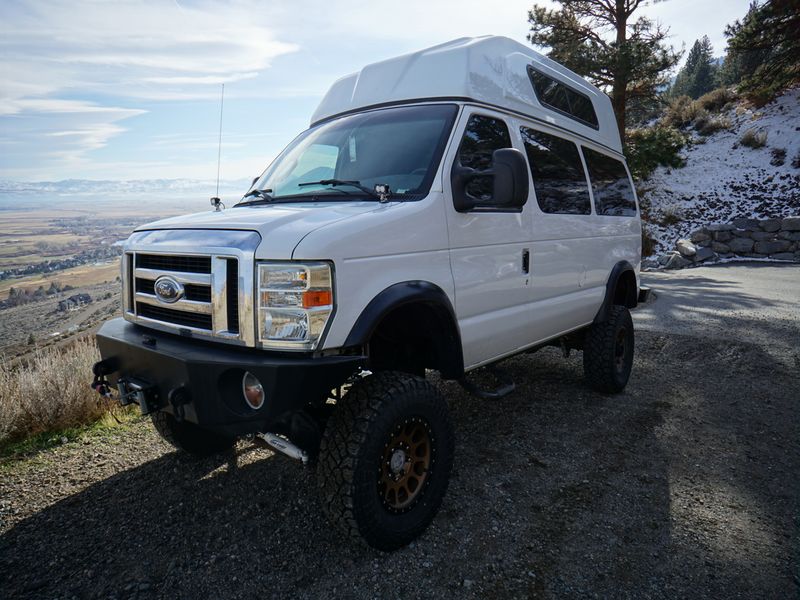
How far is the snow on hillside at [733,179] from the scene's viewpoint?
1775 cm

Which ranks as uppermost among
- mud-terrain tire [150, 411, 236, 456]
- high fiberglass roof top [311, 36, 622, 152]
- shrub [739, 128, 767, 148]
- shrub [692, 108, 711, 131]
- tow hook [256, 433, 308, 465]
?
shrub [692, 108, 711, 131]

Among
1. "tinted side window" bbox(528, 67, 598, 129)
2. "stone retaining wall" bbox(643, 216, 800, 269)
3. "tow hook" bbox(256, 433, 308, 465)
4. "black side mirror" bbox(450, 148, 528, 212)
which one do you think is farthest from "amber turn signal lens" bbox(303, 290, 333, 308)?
"stone retaining wall" bbox(643, 216, 800, 269)

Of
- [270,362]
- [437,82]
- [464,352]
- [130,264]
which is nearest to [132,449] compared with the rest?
[130,264]

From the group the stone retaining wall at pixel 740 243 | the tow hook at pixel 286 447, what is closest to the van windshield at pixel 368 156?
the tow hook at pixel 286 447

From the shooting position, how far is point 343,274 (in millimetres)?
2297

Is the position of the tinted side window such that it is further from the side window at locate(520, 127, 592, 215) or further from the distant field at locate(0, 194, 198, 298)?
the distant field at locate(0, 194, 198, 298)

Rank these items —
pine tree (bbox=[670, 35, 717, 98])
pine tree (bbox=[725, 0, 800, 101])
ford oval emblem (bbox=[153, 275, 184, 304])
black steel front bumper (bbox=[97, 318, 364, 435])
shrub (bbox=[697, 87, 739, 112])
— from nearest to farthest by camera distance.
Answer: black steel front bumper (bbox=[97, 318, 364, 435]) → ford oval emblem (bbox=[153, 275, 184, 304]) → pine tree (bbox=[725, 0, 800, 101]) → shrub (bbox=[697, 87, 739, 112]) → pine tree (bbox=[670, 35, 717, 98])

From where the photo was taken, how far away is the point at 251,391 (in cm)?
229

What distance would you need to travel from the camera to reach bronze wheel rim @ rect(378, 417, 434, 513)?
2.60 metres

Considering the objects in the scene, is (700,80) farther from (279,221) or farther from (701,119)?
(279,221)

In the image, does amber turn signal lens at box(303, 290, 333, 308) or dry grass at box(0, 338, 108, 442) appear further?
dry grass at box(0, 338, 108, 442)

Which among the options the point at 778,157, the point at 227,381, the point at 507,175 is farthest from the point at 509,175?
the point at 778,157

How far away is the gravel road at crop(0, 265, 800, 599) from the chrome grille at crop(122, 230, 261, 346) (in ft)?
4.06

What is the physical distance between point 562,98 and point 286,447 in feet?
12.2
